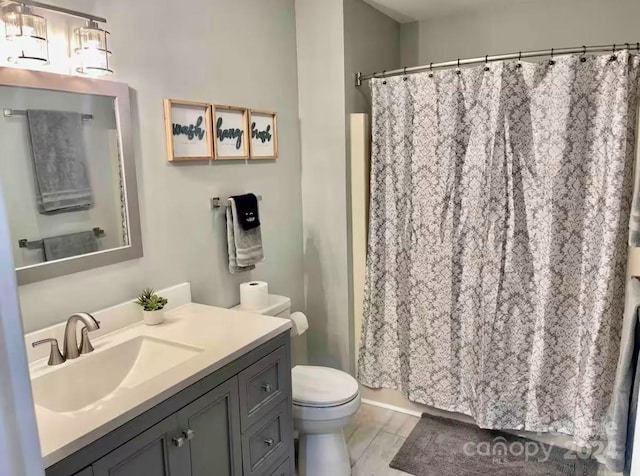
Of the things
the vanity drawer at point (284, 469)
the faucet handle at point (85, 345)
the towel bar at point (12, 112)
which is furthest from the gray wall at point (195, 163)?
the vanity drawer at point (284, 469)

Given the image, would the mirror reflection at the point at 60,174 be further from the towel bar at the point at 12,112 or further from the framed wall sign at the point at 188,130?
the framed wall sign at the point at 188,130

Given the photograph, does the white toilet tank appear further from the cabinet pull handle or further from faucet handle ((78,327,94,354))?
the cabinet pull handle

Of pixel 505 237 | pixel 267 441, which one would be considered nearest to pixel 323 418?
pixel 267 441

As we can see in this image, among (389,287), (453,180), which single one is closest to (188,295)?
(389,287)

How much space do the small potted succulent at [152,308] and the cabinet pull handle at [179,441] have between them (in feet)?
1.91

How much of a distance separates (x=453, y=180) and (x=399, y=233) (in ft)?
1.38

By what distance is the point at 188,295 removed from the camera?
84.1 inches

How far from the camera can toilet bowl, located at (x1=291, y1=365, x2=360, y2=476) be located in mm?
2135

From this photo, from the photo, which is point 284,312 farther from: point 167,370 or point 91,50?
point 91,50

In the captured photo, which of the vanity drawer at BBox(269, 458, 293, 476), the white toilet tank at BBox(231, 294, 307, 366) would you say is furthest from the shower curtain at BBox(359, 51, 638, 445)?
the vanity drawer at BBox(269, 458, 293, 476)

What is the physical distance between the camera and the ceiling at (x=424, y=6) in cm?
276

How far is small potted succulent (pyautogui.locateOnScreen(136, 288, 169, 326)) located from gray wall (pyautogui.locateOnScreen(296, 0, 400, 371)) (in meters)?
1.18

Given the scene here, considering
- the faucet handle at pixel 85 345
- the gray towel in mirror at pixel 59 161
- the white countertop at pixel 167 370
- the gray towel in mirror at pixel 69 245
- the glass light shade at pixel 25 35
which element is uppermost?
the glass light shade at pixel 25 35

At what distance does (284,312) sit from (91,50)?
141 centimetres
